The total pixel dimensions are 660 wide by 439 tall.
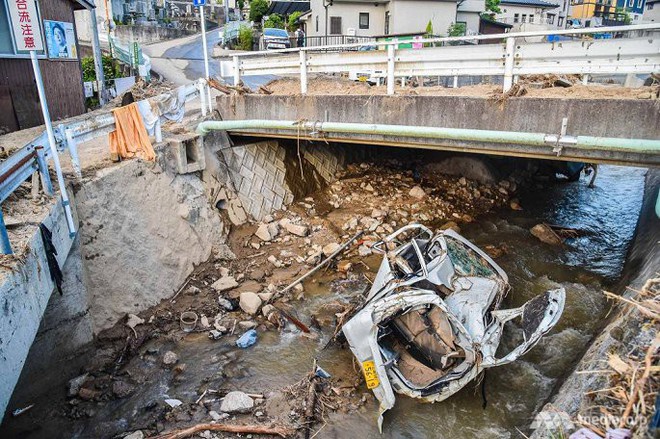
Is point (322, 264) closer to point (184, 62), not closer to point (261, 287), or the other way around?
point (261, 287)

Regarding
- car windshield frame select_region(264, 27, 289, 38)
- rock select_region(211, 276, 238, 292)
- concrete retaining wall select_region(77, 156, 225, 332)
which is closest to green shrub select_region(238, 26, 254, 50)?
car windshield frame select_region(264, 27, 289, 38)

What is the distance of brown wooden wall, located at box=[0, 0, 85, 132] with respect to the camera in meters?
11.1

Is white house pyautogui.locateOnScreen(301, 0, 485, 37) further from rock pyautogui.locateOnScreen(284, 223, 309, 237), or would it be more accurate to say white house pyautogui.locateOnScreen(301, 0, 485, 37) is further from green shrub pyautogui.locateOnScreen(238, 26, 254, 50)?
rock pyautogui.locateOnScreen(284, 223, 309, 237)

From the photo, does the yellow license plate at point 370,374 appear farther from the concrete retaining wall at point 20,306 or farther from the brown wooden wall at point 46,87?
the brown wooden wall at point 46,87

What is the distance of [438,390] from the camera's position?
625cm

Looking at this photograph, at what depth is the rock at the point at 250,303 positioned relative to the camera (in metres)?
8.36

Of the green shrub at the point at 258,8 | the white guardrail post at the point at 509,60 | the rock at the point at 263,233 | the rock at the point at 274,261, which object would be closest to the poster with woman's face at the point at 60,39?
the rock at the point at 263,233

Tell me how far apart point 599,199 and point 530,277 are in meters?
7.20

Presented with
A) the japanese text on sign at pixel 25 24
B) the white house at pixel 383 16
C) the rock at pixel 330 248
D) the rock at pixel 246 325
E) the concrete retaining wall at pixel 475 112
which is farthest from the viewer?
the white house at pixel 383 16

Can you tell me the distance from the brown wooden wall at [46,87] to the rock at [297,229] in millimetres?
7704

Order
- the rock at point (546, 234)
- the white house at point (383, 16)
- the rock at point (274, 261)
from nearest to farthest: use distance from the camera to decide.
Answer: the rock at point (274, 261)
the rock at point (546, 234)
the white house at point (383, 16)

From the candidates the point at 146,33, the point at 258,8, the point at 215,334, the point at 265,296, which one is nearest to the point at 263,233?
the point at 265,296

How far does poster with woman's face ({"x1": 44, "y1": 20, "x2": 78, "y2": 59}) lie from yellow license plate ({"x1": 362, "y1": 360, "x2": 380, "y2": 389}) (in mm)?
12600

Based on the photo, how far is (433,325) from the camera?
672 centimetres
